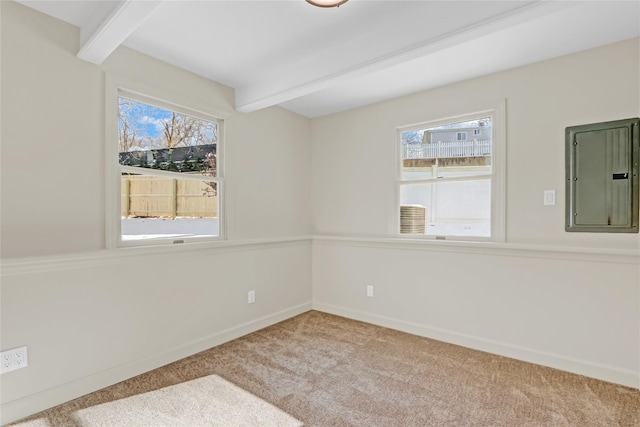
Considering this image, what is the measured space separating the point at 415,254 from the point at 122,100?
285cm

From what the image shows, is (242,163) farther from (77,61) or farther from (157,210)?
(77,61)

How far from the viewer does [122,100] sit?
238 cm

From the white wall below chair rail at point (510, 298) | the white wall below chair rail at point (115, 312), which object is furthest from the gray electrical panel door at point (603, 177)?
the white wall below chair rail at point (115, 312)

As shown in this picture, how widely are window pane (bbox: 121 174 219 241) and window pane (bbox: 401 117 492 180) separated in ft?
6.55

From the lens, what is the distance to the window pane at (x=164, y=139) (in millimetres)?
2406

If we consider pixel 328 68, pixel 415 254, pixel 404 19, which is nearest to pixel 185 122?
pixel 328 68

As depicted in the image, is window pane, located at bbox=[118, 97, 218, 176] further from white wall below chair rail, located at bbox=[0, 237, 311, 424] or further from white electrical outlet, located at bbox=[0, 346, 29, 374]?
white electrical outlet, located at bbox=[0, 346, 29, 374]

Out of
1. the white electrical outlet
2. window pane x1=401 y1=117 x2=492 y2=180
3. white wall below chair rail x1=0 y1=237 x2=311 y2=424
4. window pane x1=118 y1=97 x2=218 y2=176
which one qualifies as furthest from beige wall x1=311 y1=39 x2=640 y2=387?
the white electrical outlet

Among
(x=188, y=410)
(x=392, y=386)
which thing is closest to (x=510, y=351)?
(x=392, y=386)

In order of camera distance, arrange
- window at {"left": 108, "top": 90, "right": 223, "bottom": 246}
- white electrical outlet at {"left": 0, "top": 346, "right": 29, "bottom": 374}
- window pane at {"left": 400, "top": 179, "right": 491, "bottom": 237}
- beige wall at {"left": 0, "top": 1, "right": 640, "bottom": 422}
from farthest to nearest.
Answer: window pane at {"left": 400, "top": 179, "right": 491, "bottom": 237}, window at {"left": 108, "top": 90, "right": 223, "bottom": 246}, beige wall at {"left": 0, "top": 1, "right": 640, "bottom": 422}, white electrical outlet at {"left": 0, "top": 346, "right": 29, "bottom": 374}

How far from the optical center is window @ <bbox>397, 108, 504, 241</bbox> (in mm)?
2791

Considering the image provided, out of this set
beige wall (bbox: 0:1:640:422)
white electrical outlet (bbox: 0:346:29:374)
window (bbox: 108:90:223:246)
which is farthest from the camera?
window (bbox: 108:90:223:246)

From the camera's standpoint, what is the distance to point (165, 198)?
265 centimetres

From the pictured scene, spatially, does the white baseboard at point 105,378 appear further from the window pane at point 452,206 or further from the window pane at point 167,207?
the window pane at point 452,206
